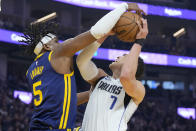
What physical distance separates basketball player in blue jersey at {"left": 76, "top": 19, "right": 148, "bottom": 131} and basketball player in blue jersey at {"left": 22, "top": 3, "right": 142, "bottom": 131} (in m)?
0.31

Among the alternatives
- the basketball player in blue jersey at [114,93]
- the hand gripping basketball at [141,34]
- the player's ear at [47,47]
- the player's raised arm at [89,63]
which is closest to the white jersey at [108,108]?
the basketball player in blue jersey at [114,93]

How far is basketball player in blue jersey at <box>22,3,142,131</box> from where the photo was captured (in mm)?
3336

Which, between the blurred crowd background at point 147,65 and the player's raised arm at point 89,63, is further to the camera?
the blurred crowd background at point 147,65

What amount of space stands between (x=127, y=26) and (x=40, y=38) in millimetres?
846

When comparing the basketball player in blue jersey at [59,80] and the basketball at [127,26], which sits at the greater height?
the basketball at [127,26]

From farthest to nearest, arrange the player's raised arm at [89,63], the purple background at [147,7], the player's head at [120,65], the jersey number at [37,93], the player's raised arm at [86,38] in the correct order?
the purple background at [147,7]
the player's head at [120,65]
the player's raised arm at [89,63]
the jersey number at [37,93]
the player's raised arm at [86,38]

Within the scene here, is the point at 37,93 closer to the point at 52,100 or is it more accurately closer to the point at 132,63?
the point at 52,100

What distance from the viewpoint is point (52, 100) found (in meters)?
3.41

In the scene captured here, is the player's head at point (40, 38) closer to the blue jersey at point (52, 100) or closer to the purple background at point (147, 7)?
the blue jersey at point (52, 100)

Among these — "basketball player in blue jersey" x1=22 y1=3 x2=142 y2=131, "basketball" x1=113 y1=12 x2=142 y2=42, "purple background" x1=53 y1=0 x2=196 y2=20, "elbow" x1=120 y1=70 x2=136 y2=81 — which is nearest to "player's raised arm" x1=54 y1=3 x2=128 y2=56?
"basketball player in blue jersey" x1=22 y1=3 x2=142 y2=131

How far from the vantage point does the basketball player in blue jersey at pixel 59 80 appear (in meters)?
3.34

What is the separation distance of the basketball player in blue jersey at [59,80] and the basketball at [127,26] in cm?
10

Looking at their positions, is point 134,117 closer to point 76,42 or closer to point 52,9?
point 52,9

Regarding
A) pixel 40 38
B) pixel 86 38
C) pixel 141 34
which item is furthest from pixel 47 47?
pixel 141 34
